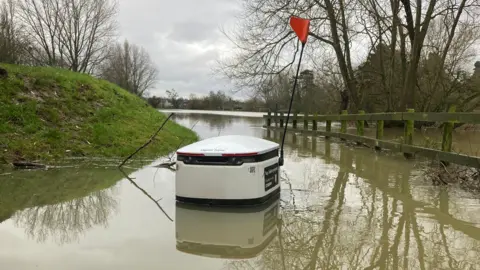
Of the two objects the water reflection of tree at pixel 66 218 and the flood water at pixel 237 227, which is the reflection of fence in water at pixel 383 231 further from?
the water reflection of tree at pixel 66 218

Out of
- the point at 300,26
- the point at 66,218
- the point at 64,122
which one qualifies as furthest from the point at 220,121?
the point at 66,218

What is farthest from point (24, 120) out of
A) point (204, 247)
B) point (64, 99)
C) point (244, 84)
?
point (244, 84)

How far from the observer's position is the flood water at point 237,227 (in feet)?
12.4

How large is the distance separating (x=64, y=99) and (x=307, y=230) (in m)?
9.09

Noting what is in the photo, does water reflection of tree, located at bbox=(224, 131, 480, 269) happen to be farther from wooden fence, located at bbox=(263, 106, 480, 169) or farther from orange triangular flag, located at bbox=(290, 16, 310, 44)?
orange triangular flag, located at bbox=(290, 16, 310, 44)

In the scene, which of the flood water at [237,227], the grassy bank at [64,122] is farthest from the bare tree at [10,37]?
the flood water at [237,227]

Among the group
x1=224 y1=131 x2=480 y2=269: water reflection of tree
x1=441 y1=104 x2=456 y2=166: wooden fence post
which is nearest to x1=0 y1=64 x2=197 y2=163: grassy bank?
x1=224 y1=131 x2=480 y2=269: water reflection of tree

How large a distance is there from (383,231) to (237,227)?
1.57 meters

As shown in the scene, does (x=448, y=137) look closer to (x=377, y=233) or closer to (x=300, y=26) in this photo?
(x=300, y=26)

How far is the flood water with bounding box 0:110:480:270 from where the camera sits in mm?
3793

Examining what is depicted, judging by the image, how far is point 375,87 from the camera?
93.8ft

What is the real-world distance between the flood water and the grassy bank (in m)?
1.68

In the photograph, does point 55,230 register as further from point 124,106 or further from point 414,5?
point 414,5

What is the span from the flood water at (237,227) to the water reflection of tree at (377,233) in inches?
0.5
